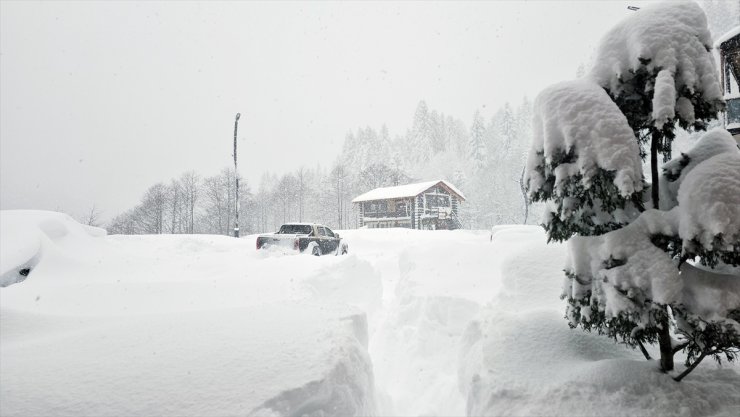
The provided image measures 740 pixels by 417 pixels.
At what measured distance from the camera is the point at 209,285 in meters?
6.80

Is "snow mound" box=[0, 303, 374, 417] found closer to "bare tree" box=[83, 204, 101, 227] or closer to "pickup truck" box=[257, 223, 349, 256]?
"pickup truck" box=[257, 223, 349, 256]

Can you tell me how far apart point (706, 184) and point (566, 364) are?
1993 mm

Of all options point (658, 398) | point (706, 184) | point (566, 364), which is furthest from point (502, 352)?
point (706, 184)

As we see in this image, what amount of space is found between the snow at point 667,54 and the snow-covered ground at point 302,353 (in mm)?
2335

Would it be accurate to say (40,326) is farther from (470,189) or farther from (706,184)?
(470,189)

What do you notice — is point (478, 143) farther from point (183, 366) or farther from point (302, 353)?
point (183, 366)

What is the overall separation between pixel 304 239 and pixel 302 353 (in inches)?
389

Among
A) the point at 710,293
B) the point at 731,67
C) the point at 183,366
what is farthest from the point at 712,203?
the point at 731,67

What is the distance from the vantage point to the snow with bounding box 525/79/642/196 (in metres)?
2.69

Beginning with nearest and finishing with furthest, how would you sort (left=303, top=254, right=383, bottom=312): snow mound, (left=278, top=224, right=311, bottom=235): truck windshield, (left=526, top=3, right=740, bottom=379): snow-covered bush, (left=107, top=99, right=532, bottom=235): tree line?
(left=526, top=3, right=740, bottom=379): snow-covered bush < (left=303, top=254, right=383, bottom=312): snow mound < (left=278, top=224, right=311, bottom=235): truck windshield < (left=107, top=99, right=532, bottom=235): tree line

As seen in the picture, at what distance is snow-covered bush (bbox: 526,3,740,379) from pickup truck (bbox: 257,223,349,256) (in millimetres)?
10992

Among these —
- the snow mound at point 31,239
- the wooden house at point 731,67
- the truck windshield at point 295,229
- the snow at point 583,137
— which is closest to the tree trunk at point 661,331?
the snow at point 583,137

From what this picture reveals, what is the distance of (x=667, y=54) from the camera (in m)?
2.79

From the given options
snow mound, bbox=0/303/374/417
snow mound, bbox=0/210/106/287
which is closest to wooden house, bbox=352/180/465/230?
snow mound, bbox=0/210/106/287
